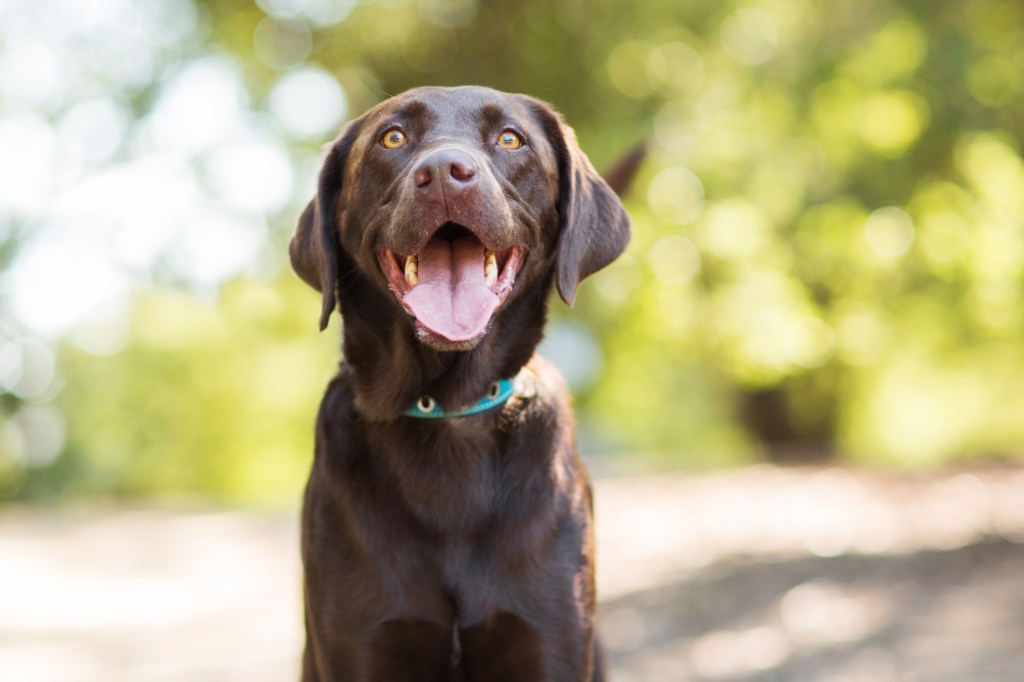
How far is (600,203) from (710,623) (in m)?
3.70

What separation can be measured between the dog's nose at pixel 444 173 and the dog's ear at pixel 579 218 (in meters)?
0.42

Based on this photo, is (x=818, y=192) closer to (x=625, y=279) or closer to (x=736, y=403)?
(x=625, y=279)

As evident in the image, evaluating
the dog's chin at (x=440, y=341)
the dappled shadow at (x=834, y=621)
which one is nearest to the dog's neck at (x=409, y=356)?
the dog's chin at (x=440, y=341)

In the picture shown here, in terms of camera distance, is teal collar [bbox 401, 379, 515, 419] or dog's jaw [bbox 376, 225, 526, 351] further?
teal collar [bbox 401, 379, 515, 419]

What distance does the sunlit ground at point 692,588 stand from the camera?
548 cm

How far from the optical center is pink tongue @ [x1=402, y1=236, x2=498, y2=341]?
2562 mm

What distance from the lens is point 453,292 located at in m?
2.64

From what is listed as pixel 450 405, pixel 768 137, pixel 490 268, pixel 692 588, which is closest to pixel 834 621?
pixel 692 588

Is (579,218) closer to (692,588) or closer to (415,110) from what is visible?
(415,110)

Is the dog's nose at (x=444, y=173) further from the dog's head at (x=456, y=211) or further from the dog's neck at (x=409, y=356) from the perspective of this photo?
the dog's neck at (x=409, y=356)

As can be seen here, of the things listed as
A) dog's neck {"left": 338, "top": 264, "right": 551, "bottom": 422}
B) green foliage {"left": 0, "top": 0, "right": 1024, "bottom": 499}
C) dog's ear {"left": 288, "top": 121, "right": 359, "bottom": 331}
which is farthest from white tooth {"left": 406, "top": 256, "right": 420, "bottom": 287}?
green foliage {"left": 0, "top": 0, "right": 1024, "bottom": 499}

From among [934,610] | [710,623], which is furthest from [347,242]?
[934,610]

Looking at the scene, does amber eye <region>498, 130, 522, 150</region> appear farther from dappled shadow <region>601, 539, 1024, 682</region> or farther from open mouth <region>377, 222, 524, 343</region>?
dappled shadow <region>601, 539, 1024, 682</region>

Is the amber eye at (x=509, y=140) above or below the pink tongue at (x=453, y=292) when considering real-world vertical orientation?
above
